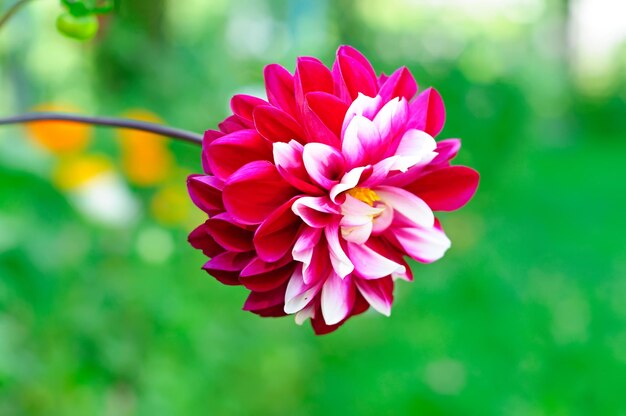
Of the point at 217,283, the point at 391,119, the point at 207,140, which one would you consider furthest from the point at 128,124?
the point at 217,283

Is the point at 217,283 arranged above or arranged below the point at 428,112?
below

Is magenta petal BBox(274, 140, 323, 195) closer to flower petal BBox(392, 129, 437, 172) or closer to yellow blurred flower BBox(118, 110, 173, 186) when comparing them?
flower petal BBox(392, 129, 437, 172)

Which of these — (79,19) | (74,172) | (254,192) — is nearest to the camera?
(254,192)

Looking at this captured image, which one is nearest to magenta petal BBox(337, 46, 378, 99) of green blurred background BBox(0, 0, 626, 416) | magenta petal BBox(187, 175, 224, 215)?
magenta petal BBox(187, 175, 224, 215)

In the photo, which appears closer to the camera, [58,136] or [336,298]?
[336,298]

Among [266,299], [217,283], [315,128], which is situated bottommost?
[217,283]

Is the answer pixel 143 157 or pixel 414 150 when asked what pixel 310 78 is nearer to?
pixel 414 150


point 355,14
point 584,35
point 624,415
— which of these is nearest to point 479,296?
point 624,415

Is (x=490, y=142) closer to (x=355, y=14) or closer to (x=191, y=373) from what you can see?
(x=191, y=373)
